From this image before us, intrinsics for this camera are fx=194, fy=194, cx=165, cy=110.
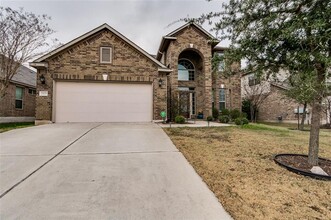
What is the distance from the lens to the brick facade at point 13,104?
14.0 meters

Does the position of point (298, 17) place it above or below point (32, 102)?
above

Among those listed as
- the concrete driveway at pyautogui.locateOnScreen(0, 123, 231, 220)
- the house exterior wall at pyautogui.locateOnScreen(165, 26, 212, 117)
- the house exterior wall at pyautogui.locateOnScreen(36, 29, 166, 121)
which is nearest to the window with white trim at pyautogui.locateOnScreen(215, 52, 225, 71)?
the concrete driveway at pyautogui.locateOnScreen(0, 123, 231, 220)

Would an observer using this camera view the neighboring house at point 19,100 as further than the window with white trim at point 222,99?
No

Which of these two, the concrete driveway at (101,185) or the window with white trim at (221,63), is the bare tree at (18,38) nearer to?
the concrete driveway at (101,185)

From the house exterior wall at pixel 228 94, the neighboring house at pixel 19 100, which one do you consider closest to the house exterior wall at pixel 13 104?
the neighboring house at pixel 19 100

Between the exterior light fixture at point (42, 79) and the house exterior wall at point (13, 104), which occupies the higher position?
the exterior light fixture at point (42, 79)

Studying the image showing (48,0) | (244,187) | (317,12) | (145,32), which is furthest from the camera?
→ (145,32)

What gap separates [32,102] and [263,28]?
19.0m

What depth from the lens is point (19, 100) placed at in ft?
51.2

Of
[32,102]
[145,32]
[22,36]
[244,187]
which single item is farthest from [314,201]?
[32,102]

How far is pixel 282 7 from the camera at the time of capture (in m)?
4.09

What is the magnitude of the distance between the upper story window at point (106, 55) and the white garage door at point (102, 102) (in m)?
1.46

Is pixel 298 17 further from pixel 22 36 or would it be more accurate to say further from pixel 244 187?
pixel 22 36

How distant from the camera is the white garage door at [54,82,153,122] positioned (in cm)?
1114
